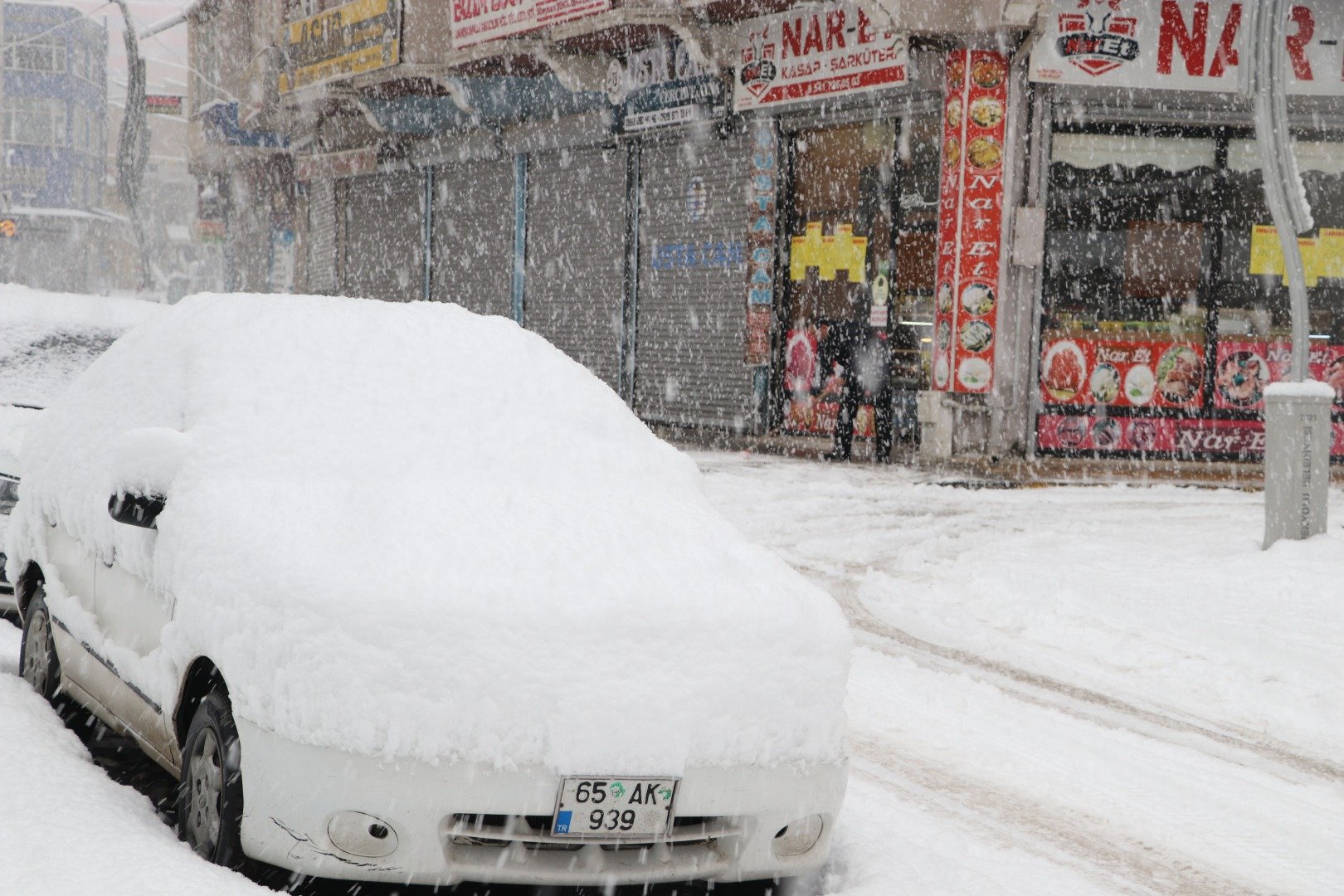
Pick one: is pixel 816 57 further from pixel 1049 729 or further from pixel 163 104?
pixel 163 104

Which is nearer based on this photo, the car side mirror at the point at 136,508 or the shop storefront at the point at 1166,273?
the car side mirror at the point at 136,508

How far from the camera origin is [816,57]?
18812mm

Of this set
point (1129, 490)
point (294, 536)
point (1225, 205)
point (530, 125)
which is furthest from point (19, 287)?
point (530, 125)

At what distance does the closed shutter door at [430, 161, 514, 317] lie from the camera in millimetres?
25484

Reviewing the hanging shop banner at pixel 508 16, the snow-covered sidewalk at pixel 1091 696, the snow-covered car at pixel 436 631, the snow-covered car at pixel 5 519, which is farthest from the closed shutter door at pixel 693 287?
the snow-covered car at pixel 436 631

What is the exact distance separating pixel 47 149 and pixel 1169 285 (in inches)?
2574

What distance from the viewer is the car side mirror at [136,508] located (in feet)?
14.0

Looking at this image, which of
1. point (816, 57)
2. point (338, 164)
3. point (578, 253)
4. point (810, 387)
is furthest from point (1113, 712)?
point (338, 164)

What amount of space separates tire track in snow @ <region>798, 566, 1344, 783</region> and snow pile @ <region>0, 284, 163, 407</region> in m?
4.81

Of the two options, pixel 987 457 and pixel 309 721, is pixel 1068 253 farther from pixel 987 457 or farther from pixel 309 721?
pixel 309 721

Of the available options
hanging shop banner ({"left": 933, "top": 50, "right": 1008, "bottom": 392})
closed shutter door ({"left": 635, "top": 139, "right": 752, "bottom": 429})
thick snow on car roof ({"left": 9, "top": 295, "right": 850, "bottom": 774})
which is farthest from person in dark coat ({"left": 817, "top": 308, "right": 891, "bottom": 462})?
thick snow on car roof ({"left": 9, "top": 295, "right": 850, "bottom": 774})

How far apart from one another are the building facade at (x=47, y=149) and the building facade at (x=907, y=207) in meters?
51.8

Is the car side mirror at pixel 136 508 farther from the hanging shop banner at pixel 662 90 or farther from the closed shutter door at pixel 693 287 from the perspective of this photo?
the hanging shop banner at pixel 662 90

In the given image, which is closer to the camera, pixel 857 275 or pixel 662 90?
pixel 857 275
